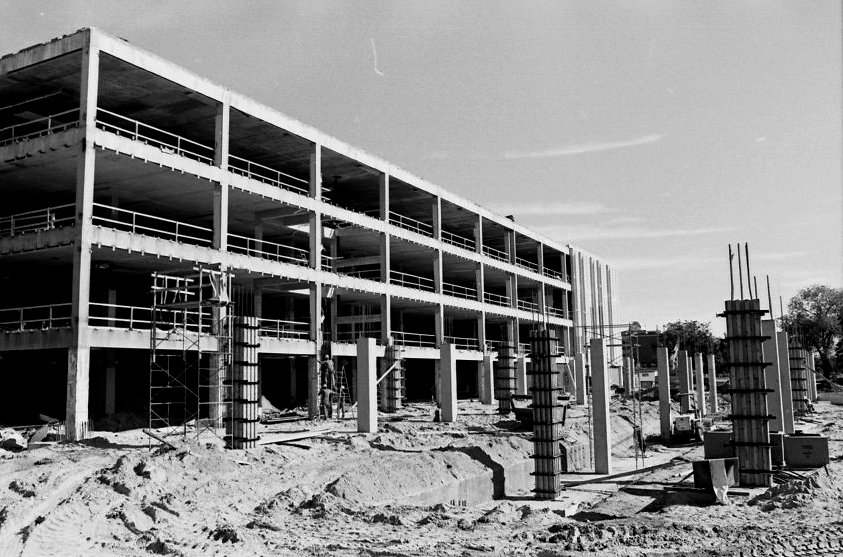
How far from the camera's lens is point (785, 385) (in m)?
27.2

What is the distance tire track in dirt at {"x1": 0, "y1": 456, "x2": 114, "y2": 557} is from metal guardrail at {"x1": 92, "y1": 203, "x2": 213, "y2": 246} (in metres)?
11.2

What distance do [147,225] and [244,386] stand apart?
16.6 meters

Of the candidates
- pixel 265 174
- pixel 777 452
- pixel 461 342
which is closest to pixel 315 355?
pixel 265 174

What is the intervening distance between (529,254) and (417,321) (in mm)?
15677

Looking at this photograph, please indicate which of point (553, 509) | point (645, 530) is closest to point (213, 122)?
point (553, 509)

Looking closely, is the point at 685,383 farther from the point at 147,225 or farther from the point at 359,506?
the point at 147,225

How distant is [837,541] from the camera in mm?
11836

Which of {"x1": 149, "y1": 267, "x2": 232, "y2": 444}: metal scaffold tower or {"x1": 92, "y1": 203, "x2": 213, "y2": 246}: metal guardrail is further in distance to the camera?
{"x1": 92, "y1": 203, "x2": 213, "y2": 246}: metal guardrail

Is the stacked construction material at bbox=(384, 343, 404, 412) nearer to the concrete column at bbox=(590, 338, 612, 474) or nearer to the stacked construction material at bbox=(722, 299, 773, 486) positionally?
the concrete column at bbox=(590, 338, 612, 474)

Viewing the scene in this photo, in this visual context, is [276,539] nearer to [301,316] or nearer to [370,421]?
[370,421]

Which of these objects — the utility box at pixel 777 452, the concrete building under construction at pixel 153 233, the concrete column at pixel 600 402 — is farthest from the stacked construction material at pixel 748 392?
the concrete building under construction at pixel 153 233

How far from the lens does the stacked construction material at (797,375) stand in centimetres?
3419

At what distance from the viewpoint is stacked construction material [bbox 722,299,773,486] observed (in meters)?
17.9

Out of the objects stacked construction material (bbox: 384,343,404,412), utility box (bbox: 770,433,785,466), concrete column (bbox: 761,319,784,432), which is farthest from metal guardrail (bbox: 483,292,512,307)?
utility box (bbox: 770,433,785,466)
